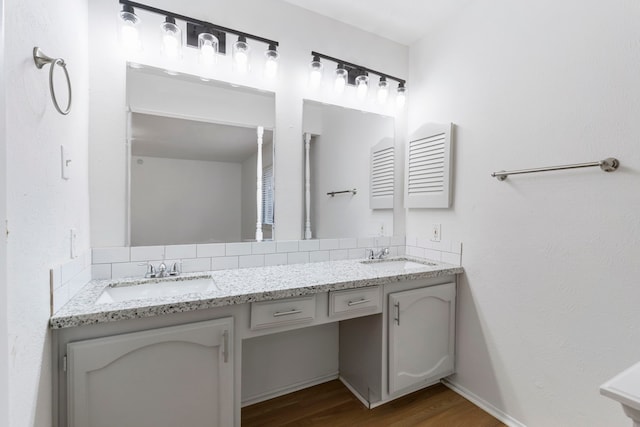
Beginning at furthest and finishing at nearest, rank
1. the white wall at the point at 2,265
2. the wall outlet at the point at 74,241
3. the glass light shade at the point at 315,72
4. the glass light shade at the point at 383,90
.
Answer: the glass light shade at the point at 383,90 < the glass light shade at the point at 315,72 < the wall outlet at the point at 74,241 < the white wall at the point at 2,265

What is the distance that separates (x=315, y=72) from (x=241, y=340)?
1.59m

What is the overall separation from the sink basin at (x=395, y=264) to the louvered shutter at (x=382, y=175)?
0.41 metres

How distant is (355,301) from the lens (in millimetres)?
1483

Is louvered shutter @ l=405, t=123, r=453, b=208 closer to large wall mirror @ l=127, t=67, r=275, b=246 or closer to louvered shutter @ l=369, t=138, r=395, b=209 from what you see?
louvered shutter @ l=369, t=138, r=395, b=209

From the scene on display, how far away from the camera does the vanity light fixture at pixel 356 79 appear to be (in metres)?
1.86

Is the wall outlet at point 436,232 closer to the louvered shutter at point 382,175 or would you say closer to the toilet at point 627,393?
the louvered shutter at point 382,175

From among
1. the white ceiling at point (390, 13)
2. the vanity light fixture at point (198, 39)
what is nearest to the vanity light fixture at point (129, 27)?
the vanity light fixture at point (198, 39)

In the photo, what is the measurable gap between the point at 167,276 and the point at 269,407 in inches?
38.6

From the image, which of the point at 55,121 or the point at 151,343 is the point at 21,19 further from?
the point at 151,343

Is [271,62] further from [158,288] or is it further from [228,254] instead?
[158,288]

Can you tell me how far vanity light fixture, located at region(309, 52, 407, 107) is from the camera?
186 centimetres

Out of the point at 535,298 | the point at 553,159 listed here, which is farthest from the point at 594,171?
the point at 535,298

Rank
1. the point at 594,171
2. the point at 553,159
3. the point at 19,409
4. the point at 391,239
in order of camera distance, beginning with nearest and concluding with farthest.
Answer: the point at 19,409
the point at 594,171
the point at 553,159
the point at 391,239

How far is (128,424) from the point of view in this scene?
105cm
